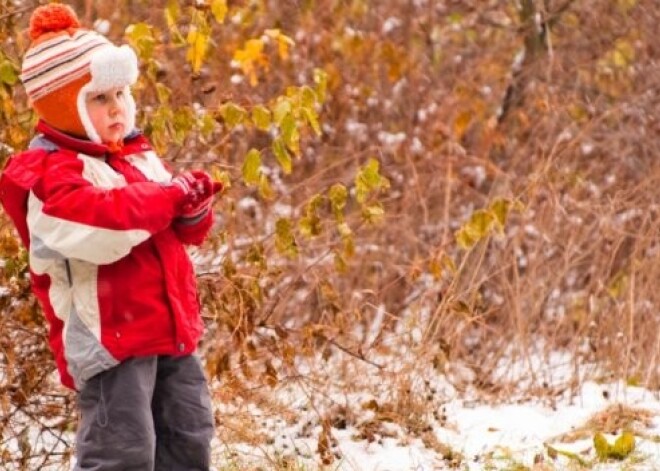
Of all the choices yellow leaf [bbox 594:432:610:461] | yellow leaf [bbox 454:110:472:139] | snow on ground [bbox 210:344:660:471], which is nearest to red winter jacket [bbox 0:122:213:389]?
snow on ground [bbox 210:344:660:471]

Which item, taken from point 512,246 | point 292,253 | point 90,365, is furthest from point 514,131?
point 90,365

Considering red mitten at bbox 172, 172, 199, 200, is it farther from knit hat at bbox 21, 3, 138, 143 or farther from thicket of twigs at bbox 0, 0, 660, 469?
thicket of twigs at bbox 0, 0, 660, 469

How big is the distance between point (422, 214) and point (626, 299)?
1850mm

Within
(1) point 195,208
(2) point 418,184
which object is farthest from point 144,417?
(2) point 418,184

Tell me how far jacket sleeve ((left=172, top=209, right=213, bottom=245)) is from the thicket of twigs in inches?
40.4

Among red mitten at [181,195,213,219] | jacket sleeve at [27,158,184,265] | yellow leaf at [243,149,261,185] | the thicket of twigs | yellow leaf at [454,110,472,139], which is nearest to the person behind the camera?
jacket sleeve at [27,158,184,265]

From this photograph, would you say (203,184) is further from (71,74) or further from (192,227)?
(71,74)

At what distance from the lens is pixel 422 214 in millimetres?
8641

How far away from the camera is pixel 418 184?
25.8ft

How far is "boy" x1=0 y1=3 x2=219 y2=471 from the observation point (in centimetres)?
353

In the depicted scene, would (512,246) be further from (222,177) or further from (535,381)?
(222,177)

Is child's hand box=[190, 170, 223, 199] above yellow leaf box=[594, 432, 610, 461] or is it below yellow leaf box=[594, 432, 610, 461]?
above

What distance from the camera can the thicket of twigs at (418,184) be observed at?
504 cm

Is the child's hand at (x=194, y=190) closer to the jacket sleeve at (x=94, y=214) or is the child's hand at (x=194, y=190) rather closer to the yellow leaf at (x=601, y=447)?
the jacket sleeve at (x=94, y=214)
